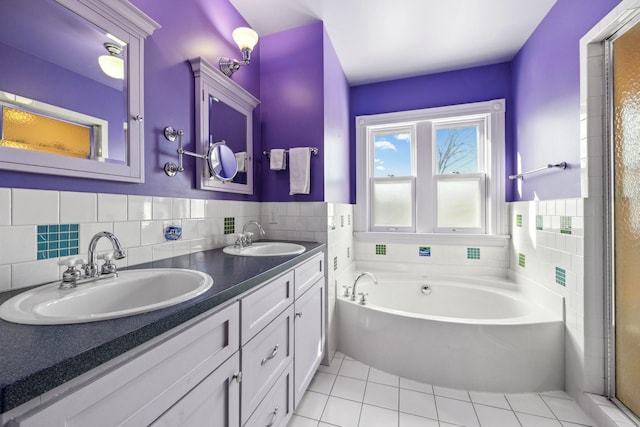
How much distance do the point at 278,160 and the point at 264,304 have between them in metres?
1.24

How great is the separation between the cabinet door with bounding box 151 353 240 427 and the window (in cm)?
218

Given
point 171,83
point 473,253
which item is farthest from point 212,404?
point 473,253

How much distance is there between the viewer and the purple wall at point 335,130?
2064mm

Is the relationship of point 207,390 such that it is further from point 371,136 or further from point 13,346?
point 371,136

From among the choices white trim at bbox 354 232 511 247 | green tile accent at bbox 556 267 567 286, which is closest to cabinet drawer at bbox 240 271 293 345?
white trim at bbox 354 232 511 247

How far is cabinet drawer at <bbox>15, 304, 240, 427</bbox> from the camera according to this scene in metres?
0.45

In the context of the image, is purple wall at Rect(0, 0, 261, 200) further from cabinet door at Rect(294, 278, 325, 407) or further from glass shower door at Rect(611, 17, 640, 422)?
glass shower door at Rect(611, 17, 640, 422)

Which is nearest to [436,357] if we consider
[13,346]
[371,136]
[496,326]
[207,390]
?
[496,326]

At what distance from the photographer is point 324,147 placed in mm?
2000

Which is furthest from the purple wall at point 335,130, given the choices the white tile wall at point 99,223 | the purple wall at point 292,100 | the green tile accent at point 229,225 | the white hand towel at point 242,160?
the white tile wall at point 99,223

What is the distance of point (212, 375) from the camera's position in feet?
2.53

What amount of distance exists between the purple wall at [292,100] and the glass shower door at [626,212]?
166 centimetres

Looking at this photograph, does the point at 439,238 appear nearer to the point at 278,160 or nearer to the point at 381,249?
the point at 381,249

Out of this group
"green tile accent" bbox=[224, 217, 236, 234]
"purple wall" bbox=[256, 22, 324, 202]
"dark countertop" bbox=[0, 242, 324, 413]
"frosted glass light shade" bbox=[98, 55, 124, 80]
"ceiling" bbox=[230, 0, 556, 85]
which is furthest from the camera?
→ "purple wall" bbox=[256, 22, 324, 202]
